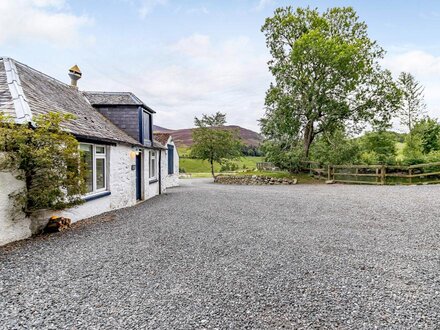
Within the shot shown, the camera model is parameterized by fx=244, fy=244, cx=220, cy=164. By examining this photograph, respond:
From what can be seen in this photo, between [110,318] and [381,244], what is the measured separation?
485 cm

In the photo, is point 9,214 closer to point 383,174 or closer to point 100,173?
point 100,173

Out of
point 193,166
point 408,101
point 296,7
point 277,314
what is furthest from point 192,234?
point 193,166

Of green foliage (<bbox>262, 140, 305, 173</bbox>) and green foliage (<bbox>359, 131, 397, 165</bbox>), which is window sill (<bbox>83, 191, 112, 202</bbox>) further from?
green foliage (<bbox>359, 131, 397, 165</bbox>)

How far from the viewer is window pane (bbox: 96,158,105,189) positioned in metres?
7.82

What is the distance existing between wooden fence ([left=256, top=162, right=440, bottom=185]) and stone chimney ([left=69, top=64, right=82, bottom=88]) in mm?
16179

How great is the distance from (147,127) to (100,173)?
15.4 ft

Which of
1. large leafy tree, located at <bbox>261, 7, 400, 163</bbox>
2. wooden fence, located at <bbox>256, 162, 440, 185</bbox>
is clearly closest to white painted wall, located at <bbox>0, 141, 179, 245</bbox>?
large leafy tree, located at <bbox>261, 7, 400, 163</bbox>

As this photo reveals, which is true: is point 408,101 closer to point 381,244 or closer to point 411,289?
point 381,244

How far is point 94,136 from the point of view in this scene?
700cm

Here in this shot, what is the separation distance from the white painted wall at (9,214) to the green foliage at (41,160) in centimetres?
14

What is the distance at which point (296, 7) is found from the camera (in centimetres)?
1980

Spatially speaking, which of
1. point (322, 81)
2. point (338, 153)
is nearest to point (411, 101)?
point (322, 81)

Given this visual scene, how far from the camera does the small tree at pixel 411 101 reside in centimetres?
2423

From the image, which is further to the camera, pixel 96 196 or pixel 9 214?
pixel 96 196
